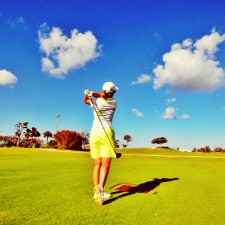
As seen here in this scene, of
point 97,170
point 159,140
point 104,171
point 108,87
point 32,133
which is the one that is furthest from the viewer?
point 32,133

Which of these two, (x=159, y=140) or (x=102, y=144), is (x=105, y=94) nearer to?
(x=102, y=144)

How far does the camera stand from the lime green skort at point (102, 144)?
6.07m

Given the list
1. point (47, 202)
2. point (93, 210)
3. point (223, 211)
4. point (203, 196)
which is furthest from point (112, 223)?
point (203, 196)

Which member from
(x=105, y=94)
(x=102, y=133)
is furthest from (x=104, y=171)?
(x=105, y=94)

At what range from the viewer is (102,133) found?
6.12m

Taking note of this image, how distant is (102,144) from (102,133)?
0.24 m

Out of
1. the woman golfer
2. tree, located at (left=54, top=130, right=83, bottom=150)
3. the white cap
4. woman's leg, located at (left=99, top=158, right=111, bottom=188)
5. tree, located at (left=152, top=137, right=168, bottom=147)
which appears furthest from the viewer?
tree, located at (left=152, top=137, right=168, bottom=147)

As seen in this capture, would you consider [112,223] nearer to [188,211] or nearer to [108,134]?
[188,211]

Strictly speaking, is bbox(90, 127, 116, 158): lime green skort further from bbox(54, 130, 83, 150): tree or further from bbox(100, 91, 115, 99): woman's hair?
bbox(54, 130, 83, 150): tree

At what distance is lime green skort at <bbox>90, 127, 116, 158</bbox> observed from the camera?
607 cm

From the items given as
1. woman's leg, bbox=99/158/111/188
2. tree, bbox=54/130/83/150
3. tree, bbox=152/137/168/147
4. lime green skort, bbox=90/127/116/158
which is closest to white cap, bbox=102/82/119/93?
lime green skort, bbox=90/127/116/158

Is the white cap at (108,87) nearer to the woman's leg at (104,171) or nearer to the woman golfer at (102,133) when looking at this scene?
the woman golfer at (102,133)

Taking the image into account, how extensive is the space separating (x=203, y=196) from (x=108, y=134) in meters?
2.58

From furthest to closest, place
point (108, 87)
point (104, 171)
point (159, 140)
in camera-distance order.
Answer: point (159, 140) → point (108, 87) → point (104, 171)
